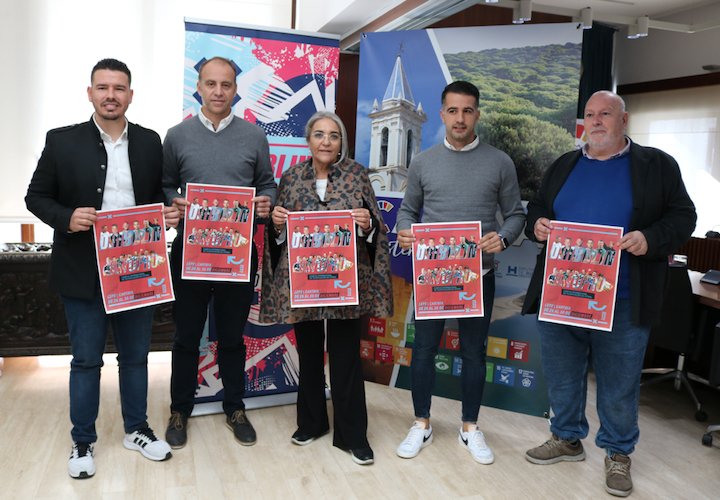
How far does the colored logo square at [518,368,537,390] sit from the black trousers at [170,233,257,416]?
→ 1596 millimetres

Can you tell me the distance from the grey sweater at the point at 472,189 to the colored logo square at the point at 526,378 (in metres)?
0.94

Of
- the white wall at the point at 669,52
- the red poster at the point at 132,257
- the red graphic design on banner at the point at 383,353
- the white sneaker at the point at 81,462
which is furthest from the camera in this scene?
the white wall at the point at 669,52

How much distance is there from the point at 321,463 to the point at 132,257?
1.26 meters

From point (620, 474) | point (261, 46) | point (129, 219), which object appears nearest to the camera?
point (129, 219)

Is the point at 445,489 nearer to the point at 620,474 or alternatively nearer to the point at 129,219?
the point at 620,474

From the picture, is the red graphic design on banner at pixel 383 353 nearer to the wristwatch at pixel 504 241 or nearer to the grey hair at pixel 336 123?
the wristwatch at pixel 504 241

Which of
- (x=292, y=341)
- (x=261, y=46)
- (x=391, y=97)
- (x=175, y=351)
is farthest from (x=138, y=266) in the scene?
A: (x=391, y=97)

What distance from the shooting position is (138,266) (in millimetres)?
2295

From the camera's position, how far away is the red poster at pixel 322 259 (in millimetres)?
2371

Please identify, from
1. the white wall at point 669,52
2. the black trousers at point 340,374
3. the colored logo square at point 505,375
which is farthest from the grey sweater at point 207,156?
the white wall at point 669,52

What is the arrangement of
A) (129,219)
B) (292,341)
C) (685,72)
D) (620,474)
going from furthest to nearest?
(685,72) < (292,341) < (620,474) < (129,219)

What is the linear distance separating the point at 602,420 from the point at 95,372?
2.28 meters

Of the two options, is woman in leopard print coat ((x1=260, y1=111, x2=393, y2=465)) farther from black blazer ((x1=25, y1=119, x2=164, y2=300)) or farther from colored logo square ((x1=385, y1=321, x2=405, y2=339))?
colored logo square ((x1=385, y1=321, x2=405, y2=339))

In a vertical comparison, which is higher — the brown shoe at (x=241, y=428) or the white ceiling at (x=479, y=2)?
the white ceiling at (x=479, y=2)
